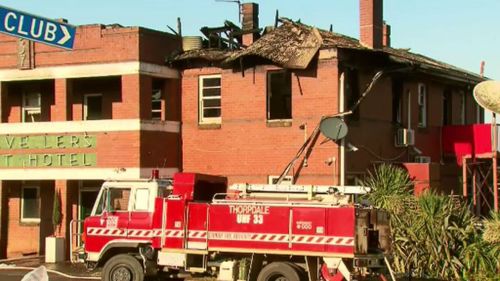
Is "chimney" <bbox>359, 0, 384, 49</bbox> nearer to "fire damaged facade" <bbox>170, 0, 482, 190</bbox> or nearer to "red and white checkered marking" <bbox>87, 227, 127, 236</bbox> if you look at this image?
"fire damaged facade" <bbox>170, 0, 482, 190</bbox>

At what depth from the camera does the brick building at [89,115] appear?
22.2 metres

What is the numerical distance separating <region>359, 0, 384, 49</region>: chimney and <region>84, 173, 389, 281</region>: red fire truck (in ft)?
30.6

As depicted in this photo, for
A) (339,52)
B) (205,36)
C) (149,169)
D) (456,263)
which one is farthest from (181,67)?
(456,263)

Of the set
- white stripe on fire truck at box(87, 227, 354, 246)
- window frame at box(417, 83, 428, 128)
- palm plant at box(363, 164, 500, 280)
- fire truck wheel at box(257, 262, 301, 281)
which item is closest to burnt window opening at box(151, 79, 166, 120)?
white stripe on fire truck at box(87, 227, 354, 246)

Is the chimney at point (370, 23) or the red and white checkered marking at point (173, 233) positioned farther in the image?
the chimney at point (370, 23)

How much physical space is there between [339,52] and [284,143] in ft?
10.4

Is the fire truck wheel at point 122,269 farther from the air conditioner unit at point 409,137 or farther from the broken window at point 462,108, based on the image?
the broken window at point 462,108

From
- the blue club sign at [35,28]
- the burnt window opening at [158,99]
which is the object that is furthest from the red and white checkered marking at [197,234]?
the burnt window opening at [158,99]

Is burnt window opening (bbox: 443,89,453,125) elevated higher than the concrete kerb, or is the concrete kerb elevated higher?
burnt window opening (bbox: 443,89,453,125)

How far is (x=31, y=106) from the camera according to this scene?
25547mm

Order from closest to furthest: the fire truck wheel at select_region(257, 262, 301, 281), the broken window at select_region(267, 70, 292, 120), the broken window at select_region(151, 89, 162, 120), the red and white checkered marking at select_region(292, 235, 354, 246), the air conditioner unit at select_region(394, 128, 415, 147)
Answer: the red and white checkered marking at select_region(292, 235, 354, 246)
the fire truck wheel at select_region(257, 262, 301, 281)
the broken window at select_region(267, 70, 292, 120)
the air conditioner unit at select_region(394, 128, 415, 147)
the broken window at select_region(151, 89, 162, 120)

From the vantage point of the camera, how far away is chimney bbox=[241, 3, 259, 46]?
80.0ft

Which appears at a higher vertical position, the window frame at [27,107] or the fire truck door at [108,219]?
the window frame at [27,107]

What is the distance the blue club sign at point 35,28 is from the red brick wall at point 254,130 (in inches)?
517
